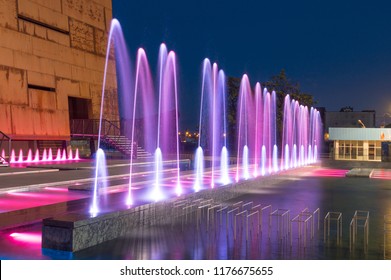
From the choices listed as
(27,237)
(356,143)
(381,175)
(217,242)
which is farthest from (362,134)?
(27,237)

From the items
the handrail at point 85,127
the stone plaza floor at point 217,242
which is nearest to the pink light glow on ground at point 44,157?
the handrail at point 85,127

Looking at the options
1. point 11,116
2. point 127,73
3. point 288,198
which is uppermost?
point 127,73

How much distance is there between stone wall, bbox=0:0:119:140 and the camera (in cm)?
2517

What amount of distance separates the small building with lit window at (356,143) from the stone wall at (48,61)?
24.7m

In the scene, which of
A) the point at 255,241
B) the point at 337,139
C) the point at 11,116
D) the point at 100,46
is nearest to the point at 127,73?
the point at 100,46

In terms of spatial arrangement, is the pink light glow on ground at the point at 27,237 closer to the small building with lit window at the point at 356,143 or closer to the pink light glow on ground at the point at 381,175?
the pink light glow on ground at the point at 381,175

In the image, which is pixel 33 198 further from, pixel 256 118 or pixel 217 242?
pixel 256 118

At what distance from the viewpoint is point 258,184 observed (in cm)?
1631

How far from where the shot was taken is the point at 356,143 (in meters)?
48.0

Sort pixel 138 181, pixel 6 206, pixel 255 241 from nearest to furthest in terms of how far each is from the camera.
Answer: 1. pixel 255 241
2. pixel 6 206
3. pixel 138 181

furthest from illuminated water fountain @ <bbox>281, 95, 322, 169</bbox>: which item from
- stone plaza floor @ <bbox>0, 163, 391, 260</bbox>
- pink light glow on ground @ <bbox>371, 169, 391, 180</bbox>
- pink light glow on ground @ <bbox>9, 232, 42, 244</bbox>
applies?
pink light glow on ground @ <bbox>9, 232, 42, 244</bbox>
